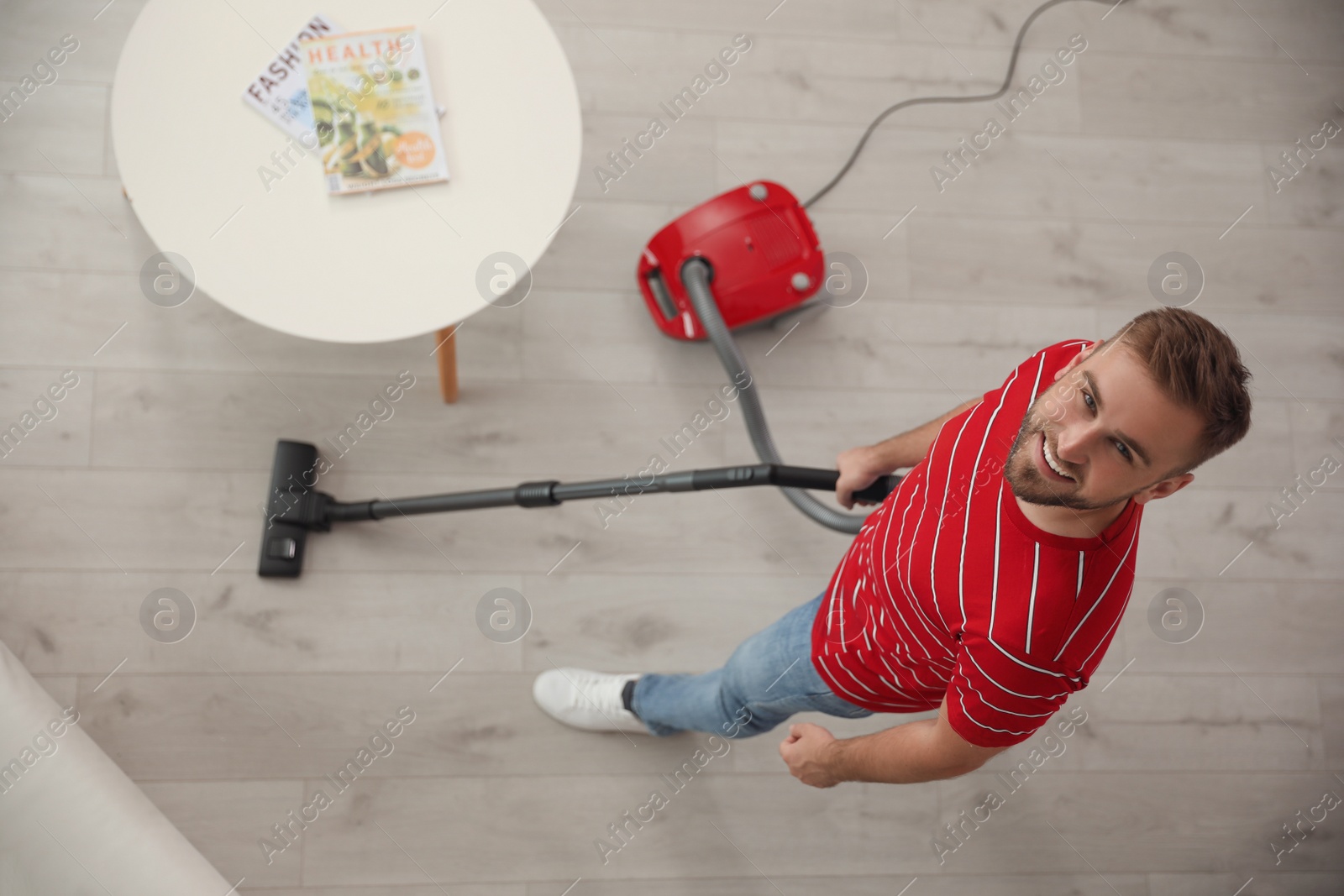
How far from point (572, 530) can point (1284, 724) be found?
1.52m

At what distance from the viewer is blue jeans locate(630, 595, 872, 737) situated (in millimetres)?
1270

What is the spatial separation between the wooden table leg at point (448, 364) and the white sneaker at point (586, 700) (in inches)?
22.4

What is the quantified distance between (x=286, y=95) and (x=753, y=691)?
116 centimetres

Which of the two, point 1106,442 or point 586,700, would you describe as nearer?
point 1106,442

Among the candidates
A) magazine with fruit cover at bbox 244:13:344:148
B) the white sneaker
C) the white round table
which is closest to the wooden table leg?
the white round table

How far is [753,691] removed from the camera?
135cm

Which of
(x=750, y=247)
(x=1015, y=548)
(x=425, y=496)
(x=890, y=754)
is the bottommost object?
(x=425, y=496)

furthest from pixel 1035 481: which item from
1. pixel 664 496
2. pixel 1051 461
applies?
pixel 664 496

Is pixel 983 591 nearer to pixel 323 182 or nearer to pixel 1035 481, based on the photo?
pixel 1035 481

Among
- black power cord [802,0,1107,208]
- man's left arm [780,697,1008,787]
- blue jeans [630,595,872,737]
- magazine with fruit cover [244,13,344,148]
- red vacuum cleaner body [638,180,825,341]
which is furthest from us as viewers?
black power cord [802,0,1107,208]

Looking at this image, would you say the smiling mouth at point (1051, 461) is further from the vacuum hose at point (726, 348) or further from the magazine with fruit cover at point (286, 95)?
the magazine with fruit cover at point (286, 95)

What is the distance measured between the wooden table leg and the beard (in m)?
0.96

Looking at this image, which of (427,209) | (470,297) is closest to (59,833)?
(470,297)

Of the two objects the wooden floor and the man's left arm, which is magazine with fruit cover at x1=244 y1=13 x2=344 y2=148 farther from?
the man's left arm
